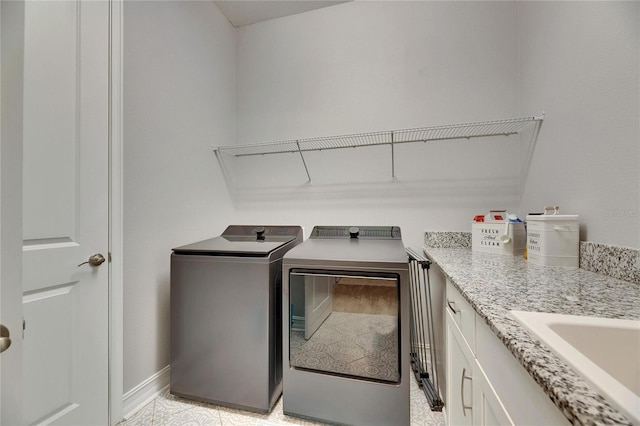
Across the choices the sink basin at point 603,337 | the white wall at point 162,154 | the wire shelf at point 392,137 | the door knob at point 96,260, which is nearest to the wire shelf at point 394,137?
the wire shelf at point 392,137

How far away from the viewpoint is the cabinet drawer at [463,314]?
867 mm

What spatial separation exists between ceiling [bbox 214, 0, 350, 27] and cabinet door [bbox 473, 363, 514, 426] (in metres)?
2.81

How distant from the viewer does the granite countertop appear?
1.20 ft

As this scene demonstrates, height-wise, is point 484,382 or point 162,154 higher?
point 162,154

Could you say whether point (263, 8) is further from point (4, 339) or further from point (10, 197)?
point (4, 339)

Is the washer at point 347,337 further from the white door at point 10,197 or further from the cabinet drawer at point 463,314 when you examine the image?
the white door at point 10,197

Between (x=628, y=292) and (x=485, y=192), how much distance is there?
1.17 meters

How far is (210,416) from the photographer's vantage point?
145 cm

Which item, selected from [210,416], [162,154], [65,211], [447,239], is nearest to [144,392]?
[210,416]

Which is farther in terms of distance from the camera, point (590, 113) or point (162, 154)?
point (162, 154)

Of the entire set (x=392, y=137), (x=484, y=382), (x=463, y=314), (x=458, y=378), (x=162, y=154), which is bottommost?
(x=458, y=378)

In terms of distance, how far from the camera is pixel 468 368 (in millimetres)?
925

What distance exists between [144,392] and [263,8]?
318 cm

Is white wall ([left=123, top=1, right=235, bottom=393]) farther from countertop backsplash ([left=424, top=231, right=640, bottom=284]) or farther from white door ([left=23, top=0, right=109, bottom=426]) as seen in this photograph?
countertop backsplash ([left=424, top=231, right=640, bottom=284])
